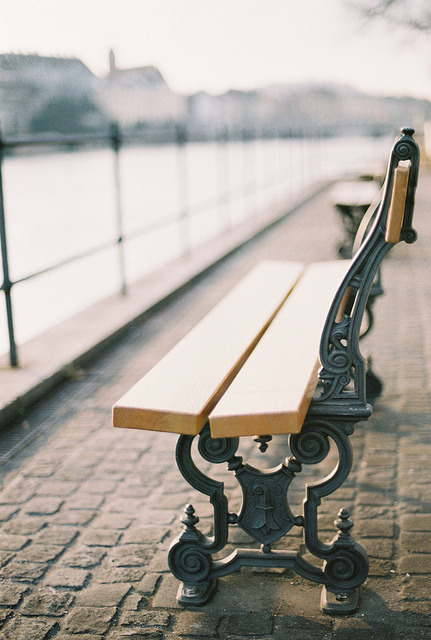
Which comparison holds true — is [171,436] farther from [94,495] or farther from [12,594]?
[12,594]

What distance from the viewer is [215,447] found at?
232cm

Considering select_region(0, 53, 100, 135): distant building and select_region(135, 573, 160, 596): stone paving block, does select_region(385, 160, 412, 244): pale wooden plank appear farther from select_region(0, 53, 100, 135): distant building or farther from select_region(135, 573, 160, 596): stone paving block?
select_region(0, 53, 100, 135): distant building

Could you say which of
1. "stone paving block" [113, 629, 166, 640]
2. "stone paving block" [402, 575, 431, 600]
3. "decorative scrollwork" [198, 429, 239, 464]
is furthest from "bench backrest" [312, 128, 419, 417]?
"stone paving block" [113, 629, 166, 640]

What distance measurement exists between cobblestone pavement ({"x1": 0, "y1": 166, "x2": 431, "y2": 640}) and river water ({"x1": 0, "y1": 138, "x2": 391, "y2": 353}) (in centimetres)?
167

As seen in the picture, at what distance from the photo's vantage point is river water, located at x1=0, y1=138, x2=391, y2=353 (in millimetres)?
6847

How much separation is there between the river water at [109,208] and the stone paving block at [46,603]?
2.67 m

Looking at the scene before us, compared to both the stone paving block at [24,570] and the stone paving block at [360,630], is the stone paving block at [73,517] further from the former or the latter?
the stone paving block at [360,630]

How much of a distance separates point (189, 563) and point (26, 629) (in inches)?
20.5

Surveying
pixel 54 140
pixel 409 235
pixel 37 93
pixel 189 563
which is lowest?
pixel 189 563

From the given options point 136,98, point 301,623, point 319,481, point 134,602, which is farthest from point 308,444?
point 136,98

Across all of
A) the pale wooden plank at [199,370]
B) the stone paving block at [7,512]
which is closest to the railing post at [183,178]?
the pale wooden plank at [199,370]

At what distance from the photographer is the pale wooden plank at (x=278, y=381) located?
2.13 metres

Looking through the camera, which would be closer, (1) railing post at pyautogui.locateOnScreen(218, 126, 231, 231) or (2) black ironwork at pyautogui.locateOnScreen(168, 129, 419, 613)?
(2) black ironwork at pyautogui.locateOnScreen(168, 129, 419, 613)

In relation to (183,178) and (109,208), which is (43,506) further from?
(109,208)
